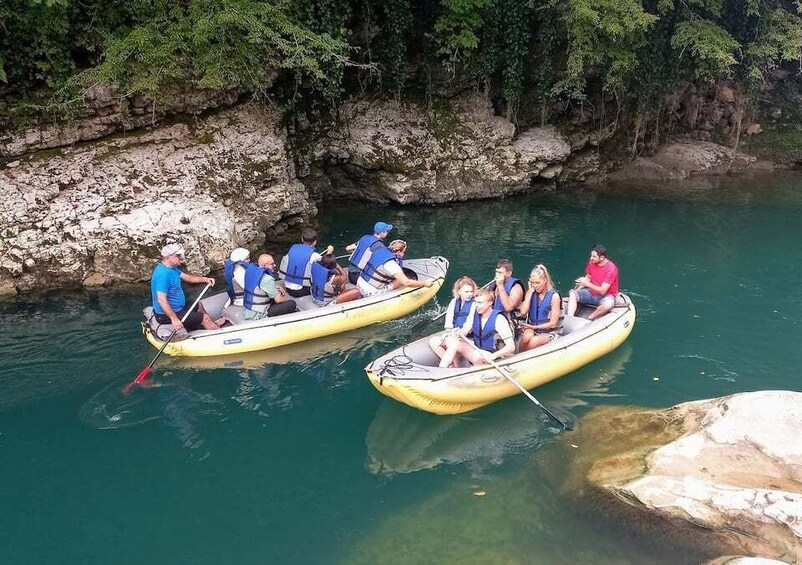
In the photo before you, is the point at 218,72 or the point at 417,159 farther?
the point at 417,159

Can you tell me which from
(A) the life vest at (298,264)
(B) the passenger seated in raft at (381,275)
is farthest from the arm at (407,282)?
(A) the life vest at (298,264)

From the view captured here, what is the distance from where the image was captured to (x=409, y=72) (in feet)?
57.1

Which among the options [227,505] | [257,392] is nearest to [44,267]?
[257,392]

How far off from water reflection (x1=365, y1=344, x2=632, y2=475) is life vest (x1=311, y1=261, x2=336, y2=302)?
2426 millimetres

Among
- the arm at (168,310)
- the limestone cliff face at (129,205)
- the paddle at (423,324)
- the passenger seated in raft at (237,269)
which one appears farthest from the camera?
the limestone cliff face at (129,205)

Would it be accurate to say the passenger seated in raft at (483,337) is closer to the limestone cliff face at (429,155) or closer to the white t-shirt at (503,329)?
the white t-shirt at (503,329)

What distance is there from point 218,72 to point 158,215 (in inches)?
116

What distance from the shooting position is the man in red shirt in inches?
371

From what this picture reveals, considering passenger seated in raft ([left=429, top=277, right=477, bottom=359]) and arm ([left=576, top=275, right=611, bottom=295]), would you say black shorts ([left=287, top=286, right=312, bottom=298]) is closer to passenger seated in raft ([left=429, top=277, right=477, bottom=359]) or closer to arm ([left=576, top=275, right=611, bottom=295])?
passenger seated in raft ([left=429, top=277, right=477, bottom=359])

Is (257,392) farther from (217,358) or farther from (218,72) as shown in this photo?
(218,72)

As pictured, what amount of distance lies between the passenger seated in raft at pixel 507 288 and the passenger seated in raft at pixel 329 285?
2.52 meters

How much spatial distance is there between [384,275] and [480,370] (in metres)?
3.30

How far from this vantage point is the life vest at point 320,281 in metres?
9.98

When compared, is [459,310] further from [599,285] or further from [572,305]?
[599,285]
